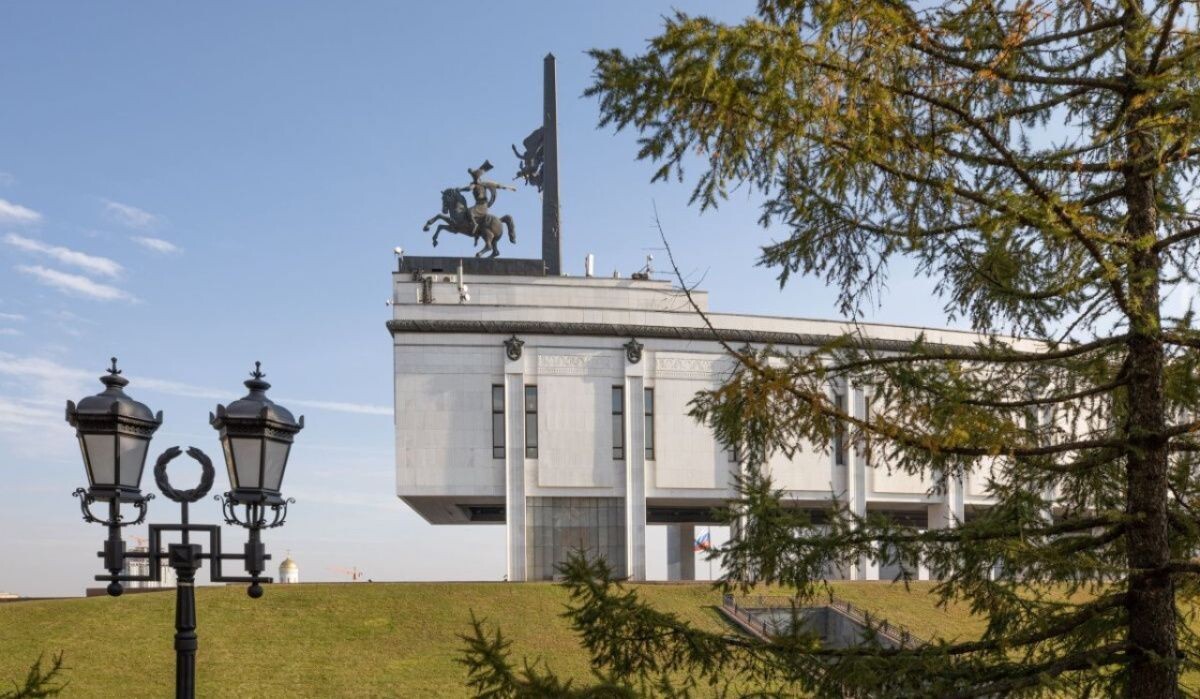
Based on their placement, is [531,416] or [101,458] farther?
[531,416]

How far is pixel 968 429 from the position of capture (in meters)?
6.47

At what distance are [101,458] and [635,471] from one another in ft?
99.5

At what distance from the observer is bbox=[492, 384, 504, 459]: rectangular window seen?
37.2 metres

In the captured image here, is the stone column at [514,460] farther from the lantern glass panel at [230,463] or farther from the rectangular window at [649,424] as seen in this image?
the lantern glass panel at [230,463]

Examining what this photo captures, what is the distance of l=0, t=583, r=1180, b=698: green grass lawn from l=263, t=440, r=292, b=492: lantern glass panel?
1471 cm

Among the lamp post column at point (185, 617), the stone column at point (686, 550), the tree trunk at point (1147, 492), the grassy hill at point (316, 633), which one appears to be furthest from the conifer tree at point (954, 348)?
the stone column at point (686, 550)

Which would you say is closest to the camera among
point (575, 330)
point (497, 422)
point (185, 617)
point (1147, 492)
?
point (1147, 492)

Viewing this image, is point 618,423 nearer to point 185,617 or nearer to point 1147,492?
point 185,617

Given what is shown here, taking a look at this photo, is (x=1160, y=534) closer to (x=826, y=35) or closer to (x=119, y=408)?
(x=826, y=35)

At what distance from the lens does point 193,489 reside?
869 centimetres

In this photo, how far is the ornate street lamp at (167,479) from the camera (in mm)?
8203

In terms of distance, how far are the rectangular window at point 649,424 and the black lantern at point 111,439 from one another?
3042 cm

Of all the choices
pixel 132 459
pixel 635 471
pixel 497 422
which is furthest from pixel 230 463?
pixel 635 471

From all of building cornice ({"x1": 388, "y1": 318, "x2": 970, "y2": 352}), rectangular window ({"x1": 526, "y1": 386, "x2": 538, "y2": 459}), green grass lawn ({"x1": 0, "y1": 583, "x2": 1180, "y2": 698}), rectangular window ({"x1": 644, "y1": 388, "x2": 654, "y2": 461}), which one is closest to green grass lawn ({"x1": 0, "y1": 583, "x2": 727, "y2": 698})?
green grass lawn ({"x1": 0, "y1": 583, "x2": 1180, "y2": 698})
